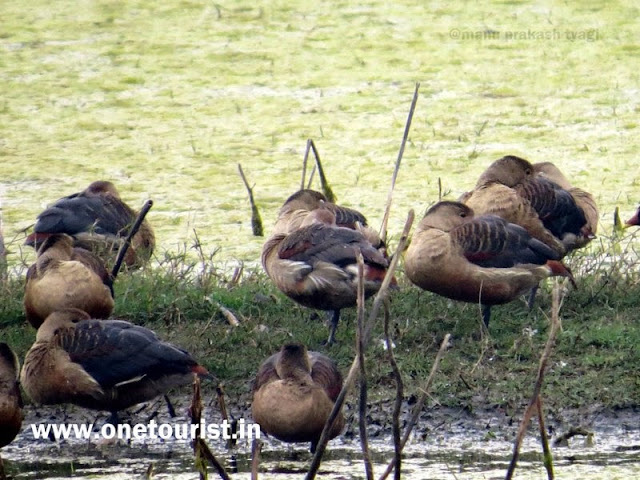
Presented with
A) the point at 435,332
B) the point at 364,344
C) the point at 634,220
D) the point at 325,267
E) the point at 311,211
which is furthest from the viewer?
the point at 634,220

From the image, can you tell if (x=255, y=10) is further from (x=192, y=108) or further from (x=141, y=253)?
(x=141, y=253)

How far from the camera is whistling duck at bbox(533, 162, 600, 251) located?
7.60m

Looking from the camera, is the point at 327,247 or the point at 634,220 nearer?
the point at 327,247

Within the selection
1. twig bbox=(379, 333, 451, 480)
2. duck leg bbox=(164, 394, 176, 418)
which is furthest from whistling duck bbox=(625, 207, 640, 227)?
twig bbox=(379, 333, 451, 480)

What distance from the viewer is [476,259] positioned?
6.82m

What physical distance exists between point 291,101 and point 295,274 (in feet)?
15.3

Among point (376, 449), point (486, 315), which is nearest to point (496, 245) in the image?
point (486, 315)

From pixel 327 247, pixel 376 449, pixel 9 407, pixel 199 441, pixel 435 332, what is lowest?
pixel 376 449

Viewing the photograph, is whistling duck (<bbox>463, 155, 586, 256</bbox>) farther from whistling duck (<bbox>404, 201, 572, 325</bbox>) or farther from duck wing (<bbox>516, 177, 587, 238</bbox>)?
whistling duck (<bbox>404, 201, 572, 325</bbox>)

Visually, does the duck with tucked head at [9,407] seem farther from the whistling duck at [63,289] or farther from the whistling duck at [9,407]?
the whistling duck at [63,289]

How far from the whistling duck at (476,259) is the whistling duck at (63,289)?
1507 mm

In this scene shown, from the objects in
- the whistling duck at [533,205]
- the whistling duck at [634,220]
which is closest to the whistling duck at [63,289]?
the whistling duck at [533,205]

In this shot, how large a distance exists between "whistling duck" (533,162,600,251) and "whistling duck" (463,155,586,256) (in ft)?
0.04

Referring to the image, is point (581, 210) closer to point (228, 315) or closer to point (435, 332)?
point (435, 332)
